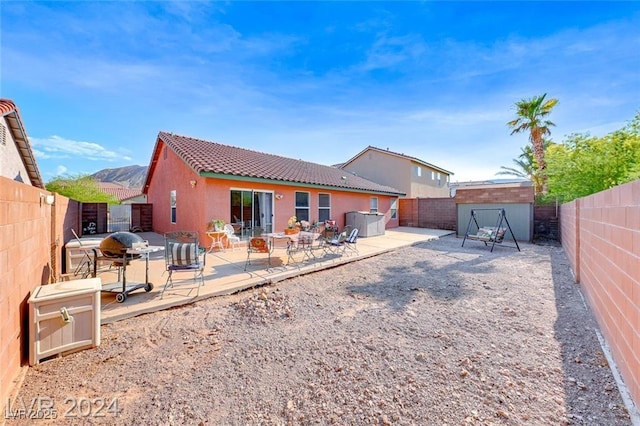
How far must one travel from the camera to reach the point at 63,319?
3.11 metres

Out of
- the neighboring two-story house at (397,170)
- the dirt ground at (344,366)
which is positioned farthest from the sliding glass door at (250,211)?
the neighboring two-story house at (397,170)

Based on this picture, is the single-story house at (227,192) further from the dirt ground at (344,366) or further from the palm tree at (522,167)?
the palm tree at (522,167)

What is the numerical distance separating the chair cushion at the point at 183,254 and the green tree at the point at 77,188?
23.7 meters

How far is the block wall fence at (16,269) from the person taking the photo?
2396mm

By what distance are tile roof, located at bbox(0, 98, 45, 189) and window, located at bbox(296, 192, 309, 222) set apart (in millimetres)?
10268

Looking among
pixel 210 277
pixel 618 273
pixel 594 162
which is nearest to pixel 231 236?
pixel 210 277

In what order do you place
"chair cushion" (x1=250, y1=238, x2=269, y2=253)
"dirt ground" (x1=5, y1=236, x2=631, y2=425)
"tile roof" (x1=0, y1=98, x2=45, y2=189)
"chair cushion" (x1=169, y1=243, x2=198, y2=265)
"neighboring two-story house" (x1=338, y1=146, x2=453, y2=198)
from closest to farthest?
"dirt ground" (x1=5, y1=236, x2=631, y2=425)
"chair cushion" (x1=169, y1=243, x2=198, y2=265)
"chair cushion" (x1=250, y1=238, x2=269, y2=253)
"tile roof" (x1=0, y1=98, x2=45, y2=189)
"neighboring two-story house" (x1=338, y1=146, x2=453, y2=198)

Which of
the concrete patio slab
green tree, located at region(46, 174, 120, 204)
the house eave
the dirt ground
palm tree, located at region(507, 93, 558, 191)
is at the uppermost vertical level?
palm tree, located at region(507, 93, 558, 191)

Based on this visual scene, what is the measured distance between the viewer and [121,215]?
19.5 meters

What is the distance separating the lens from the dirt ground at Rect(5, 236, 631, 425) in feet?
7.53

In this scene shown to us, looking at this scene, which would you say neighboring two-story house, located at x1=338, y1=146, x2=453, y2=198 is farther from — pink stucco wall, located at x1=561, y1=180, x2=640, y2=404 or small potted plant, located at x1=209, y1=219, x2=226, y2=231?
pink stucco wall, located at x1=561, y1=180, x2=640, y2=404

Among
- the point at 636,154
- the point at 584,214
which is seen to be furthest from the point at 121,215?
the point at 636,154

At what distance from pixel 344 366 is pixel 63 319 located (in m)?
3.27

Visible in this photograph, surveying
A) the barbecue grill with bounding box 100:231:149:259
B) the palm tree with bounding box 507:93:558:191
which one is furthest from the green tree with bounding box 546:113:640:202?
the barbecue grill with bounding box 100:231:149:259
